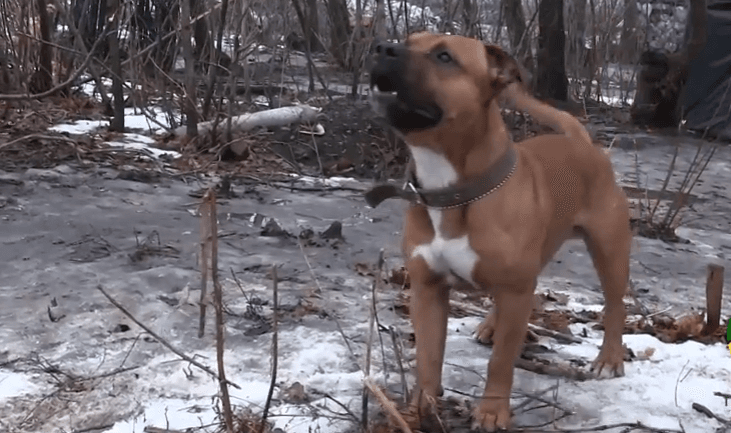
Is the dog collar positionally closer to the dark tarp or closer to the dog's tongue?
the dog's tongue

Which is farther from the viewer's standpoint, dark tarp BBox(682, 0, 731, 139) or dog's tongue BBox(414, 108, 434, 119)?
dark tarp BBox(682, 0, 731, 139)

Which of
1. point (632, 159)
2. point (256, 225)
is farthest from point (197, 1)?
point (632, 159)

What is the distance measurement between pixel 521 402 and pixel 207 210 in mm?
1331

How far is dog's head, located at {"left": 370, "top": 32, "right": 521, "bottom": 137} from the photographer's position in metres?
2.74

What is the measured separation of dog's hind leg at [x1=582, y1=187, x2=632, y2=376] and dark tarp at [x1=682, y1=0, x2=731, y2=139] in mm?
8126

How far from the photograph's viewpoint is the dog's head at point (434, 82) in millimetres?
2736

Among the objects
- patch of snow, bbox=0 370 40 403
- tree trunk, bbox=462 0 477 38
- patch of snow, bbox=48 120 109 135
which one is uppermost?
tree trunk, bbox=462 0 477 38

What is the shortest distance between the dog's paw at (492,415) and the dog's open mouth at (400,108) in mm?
960

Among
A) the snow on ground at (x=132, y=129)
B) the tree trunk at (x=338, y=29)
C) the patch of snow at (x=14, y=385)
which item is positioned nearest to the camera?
the patch of snow at (x=14, y=385)

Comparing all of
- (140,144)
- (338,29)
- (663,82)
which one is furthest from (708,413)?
(338,29)

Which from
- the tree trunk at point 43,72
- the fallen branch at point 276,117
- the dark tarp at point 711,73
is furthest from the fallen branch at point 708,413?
the dark tarp at point 711,73

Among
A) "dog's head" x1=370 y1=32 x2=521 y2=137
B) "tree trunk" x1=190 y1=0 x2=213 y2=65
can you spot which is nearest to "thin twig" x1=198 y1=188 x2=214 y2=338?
"dog's head" x1=370 y1=32 x2=521 y2=137

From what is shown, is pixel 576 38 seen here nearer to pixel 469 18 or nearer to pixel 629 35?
pixel 629 35

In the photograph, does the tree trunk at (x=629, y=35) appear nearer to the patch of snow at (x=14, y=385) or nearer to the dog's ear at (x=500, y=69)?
the dog's ear at (x=500, y=69)
